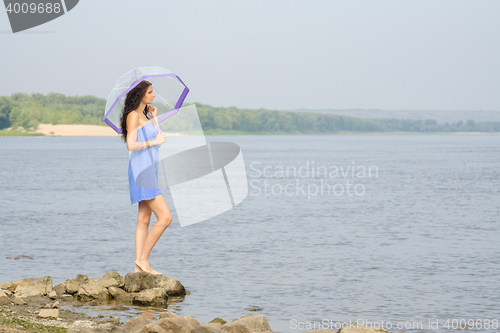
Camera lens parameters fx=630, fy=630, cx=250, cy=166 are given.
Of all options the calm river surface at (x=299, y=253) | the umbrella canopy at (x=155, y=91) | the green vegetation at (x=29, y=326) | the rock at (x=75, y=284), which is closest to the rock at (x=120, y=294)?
the rock at (x=75, y=284)

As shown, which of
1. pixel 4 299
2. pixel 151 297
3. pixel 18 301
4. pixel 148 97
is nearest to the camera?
pixel 4 299

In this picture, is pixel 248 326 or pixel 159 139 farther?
pixel 159 139

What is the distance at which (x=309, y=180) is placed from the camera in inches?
1222

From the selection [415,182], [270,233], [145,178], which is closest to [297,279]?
[145,178]

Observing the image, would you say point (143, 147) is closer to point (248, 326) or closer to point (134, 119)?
point (134, 119)

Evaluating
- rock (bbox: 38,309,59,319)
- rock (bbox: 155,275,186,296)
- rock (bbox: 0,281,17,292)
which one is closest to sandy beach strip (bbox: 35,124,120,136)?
rock (bbox: 0,281,17,292)

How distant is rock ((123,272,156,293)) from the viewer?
25.7 feet

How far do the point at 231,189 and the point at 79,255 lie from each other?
17205 mm

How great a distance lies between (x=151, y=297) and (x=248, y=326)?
1676 millimetres

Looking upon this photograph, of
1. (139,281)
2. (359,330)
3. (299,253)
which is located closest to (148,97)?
(139,281)

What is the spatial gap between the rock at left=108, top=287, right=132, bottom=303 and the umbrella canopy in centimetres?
196

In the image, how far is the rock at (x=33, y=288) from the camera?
755cm

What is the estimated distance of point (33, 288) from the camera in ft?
25.1

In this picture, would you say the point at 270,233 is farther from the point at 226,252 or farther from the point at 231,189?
the point at 231,189
